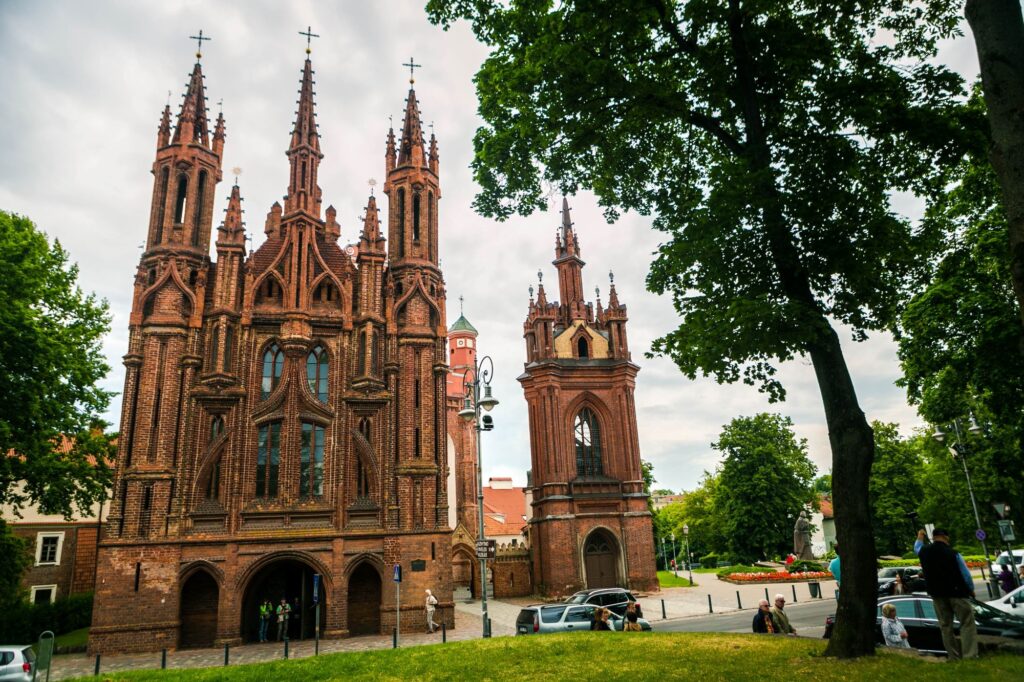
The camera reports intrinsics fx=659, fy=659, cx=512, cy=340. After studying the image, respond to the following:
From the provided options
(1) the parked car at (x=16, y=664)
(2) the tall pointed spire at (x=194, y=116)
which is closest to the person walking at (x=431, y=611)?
(1) the parked car at (x=16, y=664)

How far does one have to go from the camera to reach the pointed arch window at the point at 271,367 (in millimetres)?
27469

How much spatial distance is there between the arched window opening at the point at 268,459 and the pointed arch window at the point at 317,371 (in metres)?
2.05

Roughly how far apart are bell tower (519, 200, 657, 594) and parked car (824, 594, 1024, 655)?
2385 centimetres

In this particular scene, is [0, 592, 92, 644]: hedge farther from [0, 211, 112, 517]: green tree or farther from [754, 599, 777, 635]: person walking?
[754, 599, 777, 635]: person walking

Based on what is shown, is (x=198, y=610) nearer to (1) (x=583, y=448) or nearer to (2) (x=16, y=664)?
(2) (x=16, y=664)

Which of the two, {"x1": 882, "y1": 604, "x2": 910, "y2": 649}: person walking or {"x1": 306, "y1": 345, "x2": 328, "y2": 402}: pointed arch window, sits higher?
{"x1": 306, "y1": 345, "x2": 328, "y2": 402}: pointed arch window

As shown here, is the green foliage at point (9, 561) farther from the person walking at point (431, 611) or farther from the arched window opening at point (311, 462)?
the person walking at point (431, 611)

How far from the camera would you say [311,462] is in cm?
2675

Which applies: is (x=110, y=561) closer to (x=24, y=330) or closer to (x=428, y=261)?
(x=24, y=330)

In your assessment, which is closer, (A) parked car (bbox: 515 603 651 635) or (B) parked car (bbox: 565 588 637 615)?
(A) parked car (bbox: 515 603 651 635)

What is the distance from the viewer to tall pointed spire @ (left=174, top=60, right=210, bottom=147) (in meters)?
29.4

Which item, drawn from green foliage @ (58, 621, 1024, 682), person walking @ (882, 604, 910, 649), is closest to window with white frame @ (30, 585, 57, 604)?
green foliage @ (58, 621, 1024, 682)

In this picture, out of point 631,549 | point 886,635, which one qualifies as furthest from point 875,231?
point 631,549

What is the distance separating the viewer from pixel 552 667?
1072 centimetres
